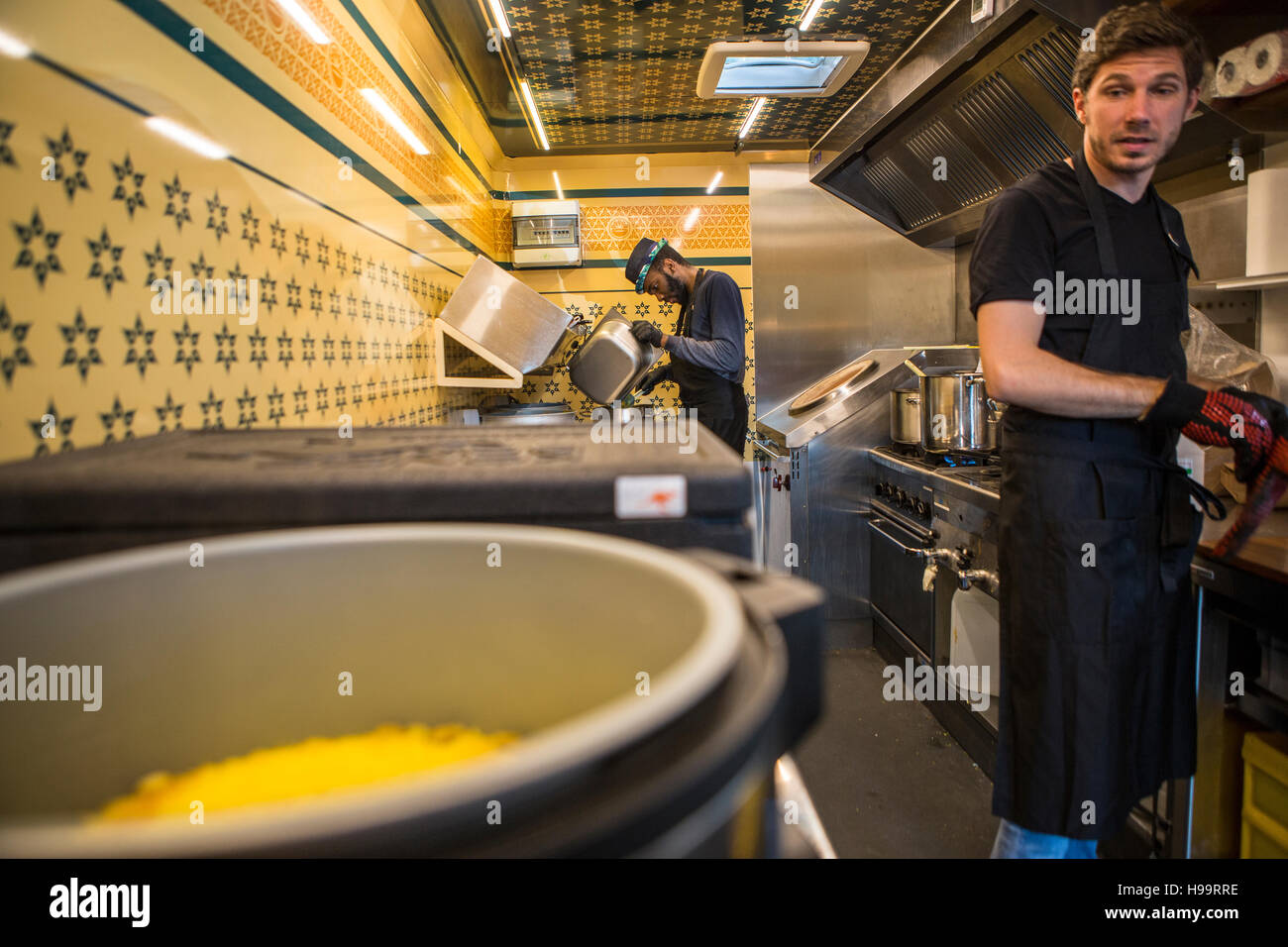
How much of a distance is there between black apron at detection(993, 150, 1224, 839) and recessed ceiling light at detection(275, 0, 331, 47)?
1587 mm

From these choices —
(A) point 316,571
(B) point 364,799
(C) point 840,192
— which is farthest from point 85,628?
(C) point 840,192

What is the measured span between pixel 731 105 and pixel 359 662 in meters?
3.52

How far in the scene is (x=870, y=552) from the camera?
3135mm

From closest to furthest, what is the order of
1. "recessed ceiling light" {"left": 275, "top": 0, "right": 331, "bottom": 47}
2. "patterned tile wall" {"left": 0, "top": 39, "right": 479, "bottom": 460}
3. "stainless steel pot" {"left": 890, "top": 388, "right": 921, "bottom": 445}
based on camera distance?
1. "patterned tile wall" {"left": 0, "top": 39, "right": 479, "bottom": 460}
2. "recessed ceiling light" {"left": 275, "top": 0, "right": 331, "bottom": 47}
3. "stainless steel pot" {"left": 890, "top": 388, "right": 921, "bottom": 445}

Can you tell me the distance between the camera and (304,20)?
158cm

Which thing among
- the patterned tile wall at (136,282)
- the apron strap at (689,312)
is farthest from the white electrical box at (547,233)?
the patterned tile wall at (136,282)

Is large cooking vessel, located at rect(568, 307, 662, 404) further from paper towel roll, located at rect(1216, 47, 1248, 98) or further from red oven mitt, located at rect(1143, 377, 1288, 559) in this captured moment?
red oven mitt, located at rect(1143, 377, 1288, 559)

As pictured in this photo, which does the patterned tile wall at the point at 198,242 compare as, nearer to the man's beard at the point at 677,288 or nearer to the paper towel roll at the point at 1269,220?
the man's beard at the point at 677,288

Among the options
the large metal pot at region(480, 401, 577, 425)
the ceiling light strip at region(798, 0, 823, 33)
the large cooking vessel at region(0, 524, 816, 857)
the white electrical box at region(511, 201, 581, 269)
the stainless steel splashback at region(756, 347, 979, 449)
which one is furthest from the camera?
the white electrical box at region(511, 201, 581, 269)

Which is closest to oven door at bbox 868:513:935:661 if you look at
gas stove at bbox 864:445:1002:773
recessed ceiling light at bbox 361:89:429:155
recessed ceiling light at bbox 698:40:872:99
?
gas stove at bbox 864:445:1002:773

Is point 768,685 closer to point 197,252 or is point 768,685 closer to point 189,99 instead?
point 197,252

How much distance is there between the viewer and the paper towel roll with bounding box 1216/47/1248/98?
170cm

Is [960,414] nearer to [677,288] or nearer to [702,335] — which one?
[702,335]

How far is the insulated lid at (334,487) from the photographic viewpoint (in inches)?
22.8
